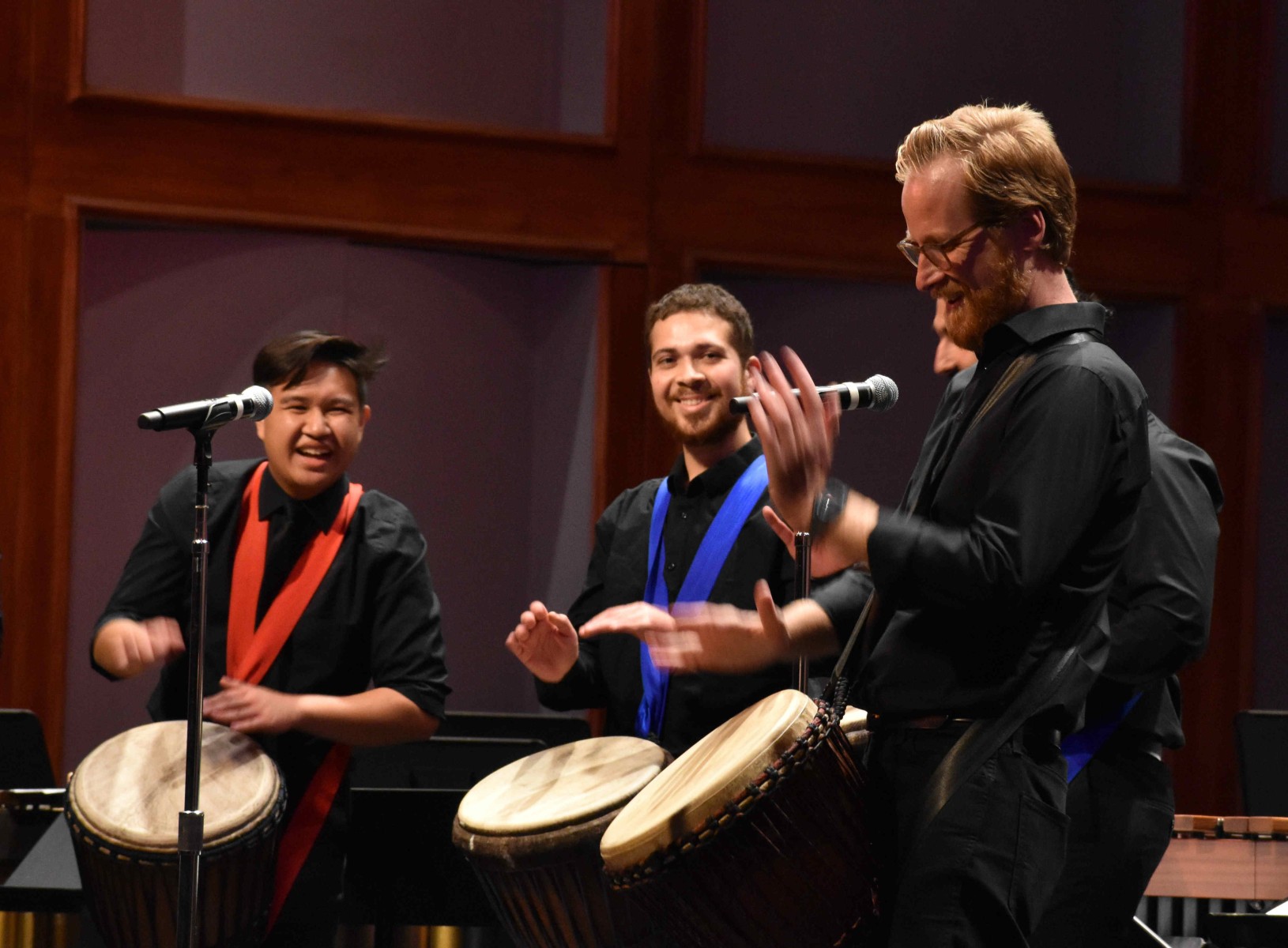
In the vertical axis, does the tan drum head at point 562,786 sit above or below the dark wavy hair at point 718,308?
below

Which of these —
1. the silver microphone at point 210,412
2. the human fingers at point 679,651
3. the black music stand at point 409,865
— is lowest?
the black music stand at point 409,865

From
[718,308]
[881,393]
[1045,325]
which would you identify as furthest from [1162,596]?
[718,308]

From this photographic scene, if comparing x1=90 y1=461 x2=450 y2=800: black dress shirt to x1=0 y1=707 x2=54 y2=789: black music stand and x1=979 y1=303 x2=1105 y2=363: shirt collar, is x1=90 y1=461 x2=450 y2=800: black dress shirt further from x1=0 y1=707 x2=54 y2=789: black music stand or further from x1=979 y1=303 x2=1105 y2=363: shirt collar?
x1=979 y1=303 x2=1105 y2=363: shirt collar

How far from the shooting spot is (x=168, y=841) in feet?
9.86

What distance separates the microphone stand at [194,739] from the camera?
2838mm

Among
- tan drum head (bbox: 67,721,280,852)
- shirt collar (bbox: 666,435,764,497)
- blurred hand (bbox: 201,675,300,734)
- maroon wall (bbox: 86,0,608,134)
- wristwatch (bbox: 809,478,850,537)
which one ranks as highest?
maroon wall (bbox: 86,0,608,134)

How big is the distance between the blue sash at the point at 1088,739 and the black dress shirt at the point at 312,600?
1.46 meters

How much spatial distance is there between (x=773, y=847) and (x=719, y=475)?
1.61 meters

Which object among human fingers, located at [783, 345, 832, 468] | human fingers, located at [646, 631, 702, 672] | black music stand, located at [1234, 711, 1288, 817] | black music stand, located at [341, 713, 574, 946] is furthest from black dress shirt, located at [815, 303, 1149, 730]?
black music stand, located at [1234, 711, 1288, 817]

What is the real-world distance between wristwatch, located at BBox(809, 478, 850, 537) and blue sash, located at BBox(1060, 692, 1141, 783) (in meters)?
1.01

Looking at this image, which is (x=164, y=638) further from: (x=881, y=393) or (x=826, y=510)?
(x=826, y=510)

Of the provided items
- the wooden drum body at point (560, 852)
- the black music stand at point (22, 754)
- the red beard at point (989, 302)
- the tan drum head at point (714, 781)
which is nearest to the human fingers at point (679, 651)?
the tan drum head at point (714, 781)

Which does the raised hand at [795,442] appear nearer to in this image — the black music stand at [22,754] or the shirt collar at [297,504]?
the shirt collar at [297,504]

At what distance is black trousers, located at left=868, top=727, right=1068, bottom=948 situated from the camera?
189 centimetres
